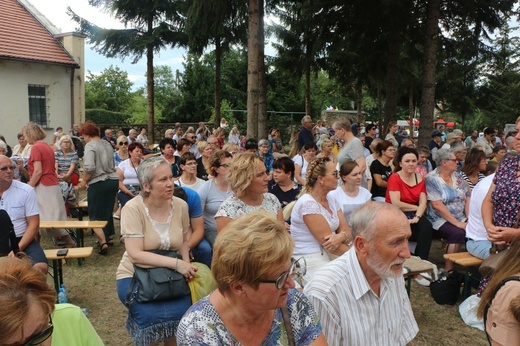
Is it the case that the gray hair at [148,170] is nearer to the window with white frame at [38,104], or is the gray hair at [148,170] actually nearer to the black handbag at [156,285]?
the black handbag at [156,285]

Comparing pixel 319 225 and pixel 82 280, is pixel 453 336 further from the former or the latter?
pixel 82 280

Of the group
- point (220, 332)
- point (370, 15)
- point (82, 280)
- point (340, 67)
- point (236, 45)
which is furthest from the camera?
Result: point (236, 45)

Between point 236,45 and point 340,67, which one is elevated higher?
point 236,45

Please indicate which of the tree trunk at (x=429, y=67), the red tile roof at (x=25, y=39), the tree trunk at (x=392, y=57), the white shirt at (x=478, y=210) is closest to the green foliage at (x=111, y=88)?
the red tile roof at (x=25, y=39)

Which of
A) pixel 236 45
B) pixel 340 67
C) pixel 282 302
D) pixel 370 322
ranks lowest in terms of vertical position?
pixel 370 322

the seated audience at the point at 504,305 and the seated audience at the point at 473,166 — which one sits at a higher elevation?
the seated audience at the point at 473,166

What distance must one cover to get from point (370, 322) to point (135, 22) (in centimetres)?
2005

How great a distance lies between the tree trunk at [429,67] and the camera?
10844mm

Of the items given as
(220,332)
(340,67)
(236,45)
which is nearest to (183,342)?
(220,332)

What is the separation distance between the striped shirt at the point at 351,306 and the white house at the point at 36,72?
20.8m

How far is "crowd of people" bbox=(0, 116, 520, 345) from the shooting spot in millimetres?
1867

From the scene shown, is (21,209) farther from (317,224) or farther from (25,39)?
(25,39)

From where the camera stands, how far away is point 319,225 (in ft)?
12.1

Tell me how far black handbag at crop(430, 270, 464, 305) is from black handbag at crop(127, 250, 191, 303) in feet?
11.1
